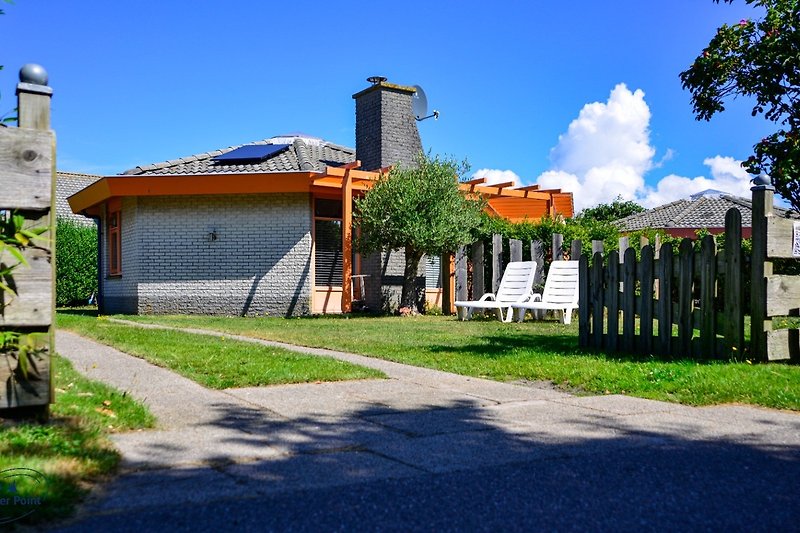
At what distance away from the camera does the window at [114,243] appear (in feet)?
64.1

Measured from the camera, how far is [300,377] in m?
6.30

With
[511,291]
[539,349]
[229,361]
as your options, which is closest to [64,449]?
[229,361]

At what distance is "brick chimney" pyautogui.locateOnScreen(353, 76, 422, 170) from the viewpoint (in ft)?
64.4

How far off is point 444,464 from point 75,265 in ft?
77.6

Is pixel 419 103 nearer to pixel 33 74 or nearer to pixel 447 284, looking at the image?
pixel 447 284

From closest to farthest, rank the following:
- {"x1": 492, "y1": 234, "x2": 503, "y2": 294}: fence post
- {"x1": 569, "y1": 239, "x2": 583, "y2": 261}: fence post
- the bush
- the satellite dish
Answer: {"x1": 569, "y1": 239, "x2": 583, "y2": 261}: fence post < {"x1": 492, "y1": 234, "x2": 503, "y2": 294}: fence post < the satellite dish < the bush

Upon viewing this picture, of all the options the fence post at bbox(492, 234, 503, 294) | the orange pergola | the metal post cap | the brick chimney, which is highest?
the brick chimney

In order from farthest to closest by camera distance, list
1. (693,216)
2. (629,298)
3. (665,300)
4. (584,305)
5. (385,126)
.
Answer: (693,216) → (385,126) → (584,305) → (629,298) → (665,300)

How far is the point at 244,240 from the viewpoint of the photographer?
706 inches

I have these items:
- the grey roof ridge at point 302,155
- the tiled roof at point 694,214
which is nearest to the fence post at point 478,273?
the grey roof ridge at point 302,155

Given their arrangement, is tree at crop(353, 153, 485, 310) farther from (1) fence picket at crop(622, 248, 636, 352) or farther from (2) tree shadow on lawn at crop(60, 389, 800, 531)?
(2) tree shadow on lawn at crop(60, 389, 800, 531)

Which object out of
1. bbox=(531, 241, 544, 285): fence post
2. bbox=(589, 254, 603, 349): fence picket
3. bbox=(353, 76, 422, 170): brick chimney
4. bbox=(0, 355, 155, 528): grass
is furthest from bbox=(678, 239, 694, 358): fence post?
bbox=(353, 76, 422, 170): brick chimney

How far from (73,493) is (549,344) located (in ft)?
23.6

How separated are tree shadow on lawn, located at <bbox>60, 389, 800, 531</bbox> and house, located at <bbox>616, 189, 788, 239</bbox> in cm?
3363
